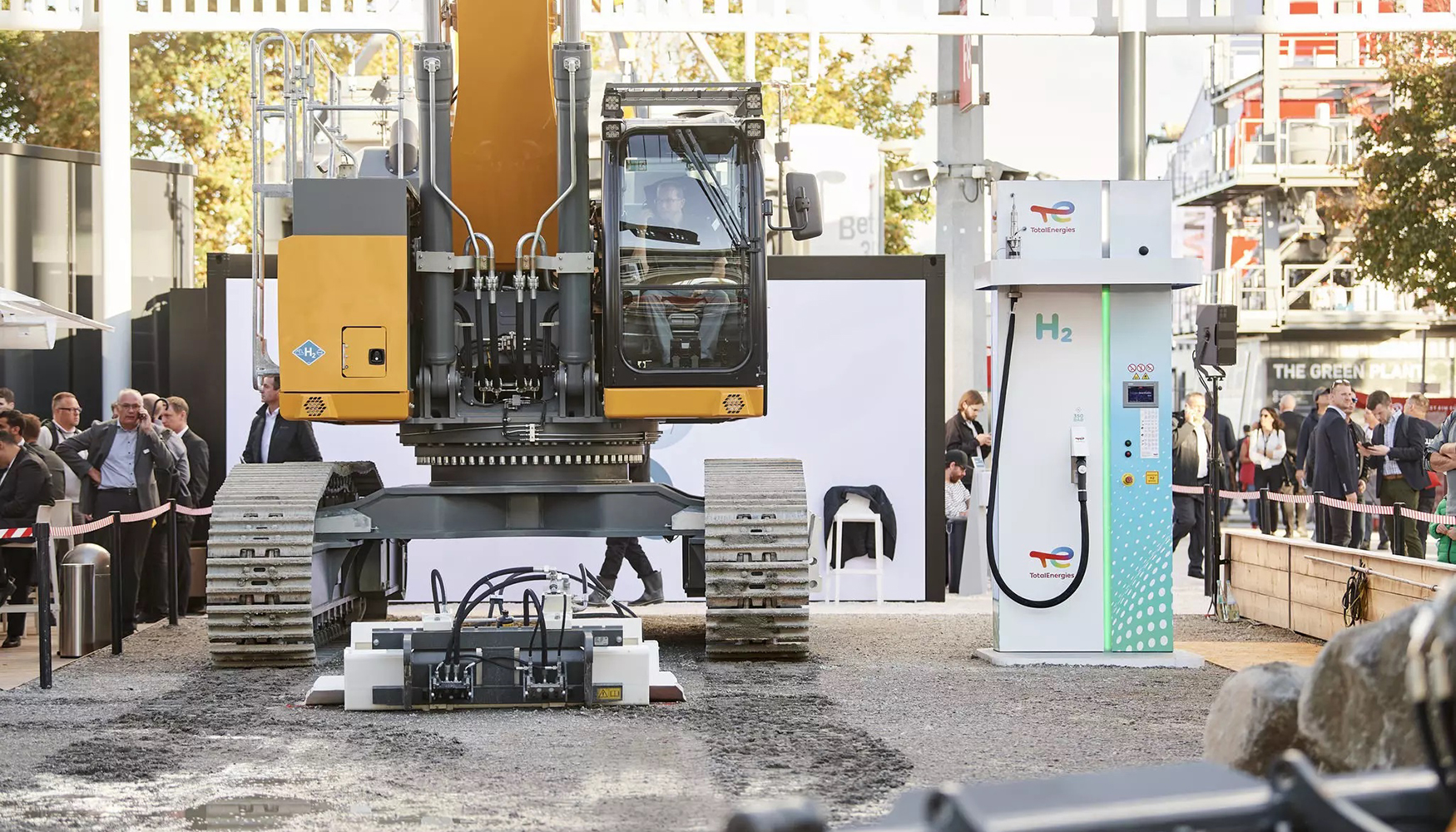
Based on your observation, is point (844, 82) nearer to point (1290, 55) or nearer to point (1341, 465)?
point (1290, 55)

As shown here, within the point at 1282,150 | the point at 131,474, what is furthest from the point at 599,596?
the point at 1282,150

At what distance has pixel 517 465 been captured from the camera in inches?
434

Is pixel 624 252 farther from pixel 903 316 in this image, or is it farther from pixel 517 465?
pixel 903 316

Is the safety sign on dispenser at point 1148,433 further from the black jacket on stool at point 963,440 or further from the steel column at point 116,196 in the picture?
the steel column at point 116,196

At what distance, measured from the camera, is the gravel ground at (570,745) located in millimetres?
6379

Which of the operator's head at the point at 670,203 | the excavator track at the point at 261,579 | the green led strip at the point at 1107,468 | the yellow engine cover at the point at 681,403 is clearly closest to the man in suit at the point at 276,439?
the excavator track at the point at 261,579

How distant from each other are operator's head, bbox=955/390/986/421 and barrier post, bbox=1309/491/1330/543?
307 cm

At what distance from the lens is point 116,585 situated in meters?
11.3

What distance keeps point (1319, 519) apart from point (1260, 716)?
10371 millimetres

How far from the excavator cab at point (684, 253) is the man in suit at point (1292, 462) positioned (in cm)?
916

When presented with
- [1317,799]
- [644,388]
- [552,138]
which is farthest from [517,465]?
[1317,799]

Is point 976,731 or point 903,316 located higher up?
point 903,316

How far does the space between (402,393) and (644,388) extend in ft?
4.75

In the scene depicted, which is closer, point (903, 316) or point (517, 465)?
point (517, 465)
